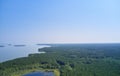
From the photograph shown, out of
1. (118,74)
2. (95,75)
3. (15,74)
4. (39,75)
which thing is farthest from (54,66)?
(118,74)

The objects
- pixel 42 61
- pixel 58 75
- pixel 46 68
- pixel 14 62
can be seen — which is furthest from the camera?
pixel 42 61

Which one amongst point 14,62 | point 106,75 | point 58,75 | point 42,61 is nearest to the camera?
point 106,75

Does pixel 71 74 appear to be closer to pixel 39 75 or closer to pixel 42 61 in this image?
pixel 39 75

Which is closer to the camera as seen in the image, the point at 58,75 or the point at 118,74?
the point at 118,74

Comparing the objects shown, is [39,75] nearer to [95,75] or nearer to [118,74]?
[95,75]

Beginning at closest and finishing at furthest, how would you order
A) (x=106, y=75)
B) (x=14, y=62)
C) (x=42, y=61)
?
(x=106, y=75) < (x=14, y=62) < (x=42, y=61)

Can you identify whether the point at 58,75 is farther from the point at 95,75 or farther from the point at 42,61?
the point at 42,61

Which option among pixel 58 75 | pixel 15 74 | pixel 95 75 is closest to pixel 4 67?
pixel 15 74

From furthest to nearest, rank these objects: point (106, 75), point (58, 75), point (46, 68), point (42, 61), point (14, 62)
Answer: point (42, 61) → point (14, 62) → point (46, 68) → point (58, 75) → point (106, 75)

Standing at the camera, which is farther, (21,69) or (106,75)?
(21,69)
